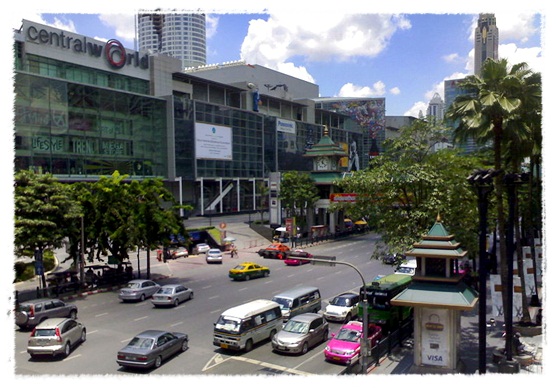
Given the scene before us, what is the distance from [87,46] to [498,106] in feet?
197

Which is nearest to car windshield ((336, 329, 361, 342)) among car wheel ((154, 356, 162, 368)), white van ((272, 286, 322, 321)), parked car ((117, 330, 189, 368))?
white van ((272, 286, 322, 321))

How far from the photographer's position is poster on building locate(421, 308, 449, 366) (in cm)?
1978

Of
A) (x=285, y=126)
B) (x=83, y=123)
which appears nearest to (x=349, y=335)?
(x=83, y=123)

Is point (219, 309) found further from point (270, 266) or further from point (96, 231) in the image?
point (270, 266)

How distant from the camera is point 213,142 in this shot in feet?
271

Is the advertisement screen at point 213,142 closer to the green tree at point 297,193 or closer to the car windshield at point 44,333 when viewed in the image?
the green tree at point 297,193

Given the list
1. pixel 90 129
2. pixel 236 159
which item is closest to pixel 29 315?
pixel 90 129

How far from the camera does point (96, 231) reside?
120ft

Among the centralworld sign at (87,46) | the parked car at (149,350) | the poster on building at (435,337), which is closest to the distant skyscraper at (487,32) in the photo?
the poster on building at (435,337)

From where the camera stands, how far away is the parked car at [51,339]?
21266 mm

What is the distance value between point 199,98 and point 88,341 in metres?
69.1

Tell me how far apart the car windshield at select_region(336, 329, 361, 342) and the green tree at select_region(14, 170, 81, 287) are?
60.9 ft

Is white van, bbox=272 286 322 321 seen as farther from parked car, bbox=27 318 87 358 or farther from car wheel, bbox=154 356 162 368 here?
parked car, bbox=27 318 87 358

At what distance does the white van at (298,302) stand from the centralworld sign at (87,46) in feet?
164
